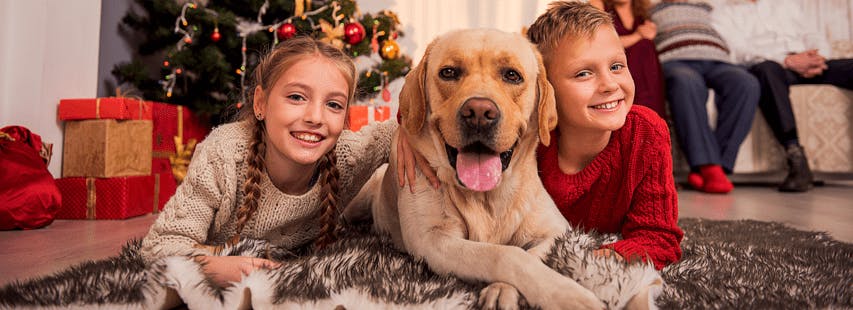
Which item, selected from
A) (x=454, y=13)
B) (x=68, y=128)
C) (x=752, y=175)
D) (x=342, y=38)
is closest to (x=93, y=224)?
(x=68, y=128)

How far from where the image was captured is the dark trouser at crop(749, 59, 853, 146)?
4.52m

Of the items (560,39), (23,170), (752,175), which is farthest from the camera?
(752,175)

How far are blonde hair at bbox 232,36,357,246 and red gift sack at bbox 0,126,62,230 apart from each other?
139 centimetres

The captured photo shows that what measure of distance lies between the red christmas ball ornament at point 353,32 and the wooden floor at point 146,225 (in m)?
1.86

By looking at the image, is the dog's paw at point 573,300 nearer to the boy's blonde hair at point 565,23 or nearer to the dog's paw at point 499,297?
the dog's paw at point 499,297

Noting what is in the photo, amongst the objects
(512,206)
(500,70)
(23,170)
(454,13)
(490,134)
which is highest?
(454,13)

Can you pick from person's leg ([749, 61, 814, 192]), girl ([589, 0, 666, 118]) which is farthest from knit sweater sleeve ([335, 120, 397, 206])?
person's leg ([749, 61, 814, 192])

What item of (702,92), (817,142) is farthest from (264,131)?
(817,142)

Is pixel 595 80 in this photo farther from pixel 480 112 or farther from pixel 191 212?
pixel 191 212

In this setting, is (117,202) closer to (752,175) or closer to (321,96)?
(321,96)

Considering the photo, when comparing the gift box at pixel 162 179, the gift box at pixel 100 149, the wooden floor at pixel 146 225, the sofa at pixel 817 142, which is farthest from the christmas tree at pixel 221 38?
the sofa at pixel 817 142

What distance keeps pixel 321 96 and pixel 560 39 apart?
0.77 meters

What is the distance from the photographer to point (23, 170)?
2.43 m

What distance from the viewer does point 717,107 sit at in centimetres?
468
